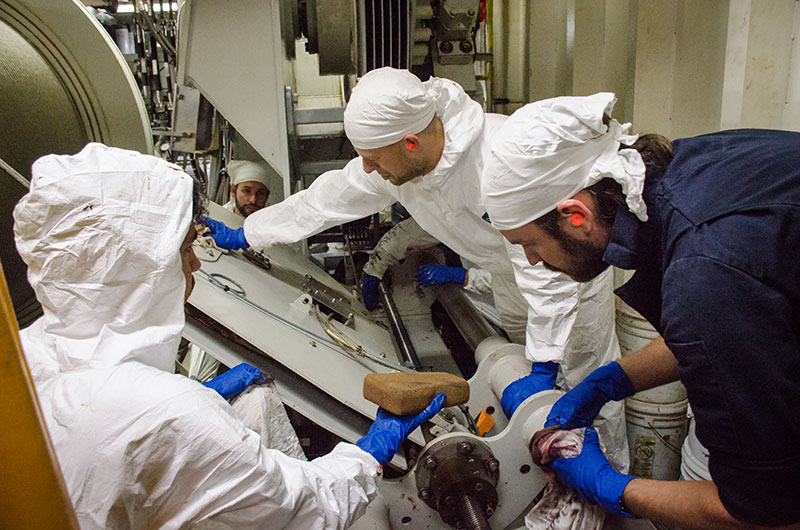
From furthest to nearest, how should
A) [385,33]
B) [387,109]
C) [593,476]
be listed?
[385,33]
[387,109]
[593,476]

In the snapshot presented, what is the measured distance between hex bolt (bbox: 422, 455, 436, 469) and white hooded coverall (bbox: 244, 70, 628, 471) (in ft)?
1.43

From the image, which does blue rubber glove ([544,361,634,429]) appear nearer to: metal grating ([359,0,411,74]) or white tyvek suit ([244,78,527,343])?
white tyvek suit ([244,78,527,343])

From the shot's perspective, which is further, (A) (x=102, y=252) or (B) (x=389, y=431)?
(B) (x=389, y=431)

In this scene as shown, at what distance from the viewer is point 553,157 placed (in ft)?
3.21

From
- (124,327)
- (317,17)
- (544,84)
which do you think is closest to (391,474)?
(124,327)

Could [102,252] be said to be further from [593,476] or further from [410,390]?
[593,476]

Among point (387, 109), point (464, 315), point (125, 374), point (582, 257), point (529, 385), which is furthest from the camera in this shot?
point (464, 315)

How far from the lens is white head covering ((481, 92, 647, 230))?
98 centimetres

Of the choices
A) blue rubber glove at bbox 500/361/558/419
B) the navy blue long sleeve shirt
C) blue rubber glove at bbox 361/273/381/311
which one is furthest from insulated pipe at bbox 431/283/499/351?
the navy blue long sleeve shirt

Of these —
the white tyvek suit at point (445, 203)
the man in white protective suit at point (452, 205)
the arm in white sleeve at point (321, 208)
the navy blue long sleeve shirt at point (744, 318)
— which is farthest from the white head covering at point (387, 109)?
the navy blue long sleeve shirt at point (744, 318)

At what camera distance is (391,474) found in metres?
1.64

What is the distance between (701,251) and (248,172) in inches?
92.8

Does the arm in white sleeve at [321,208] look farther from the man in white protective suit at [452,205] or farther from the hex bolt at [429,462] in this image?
the hex bolt at [429,462]

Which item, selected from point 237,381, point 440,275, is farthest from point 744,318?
point 440,275
